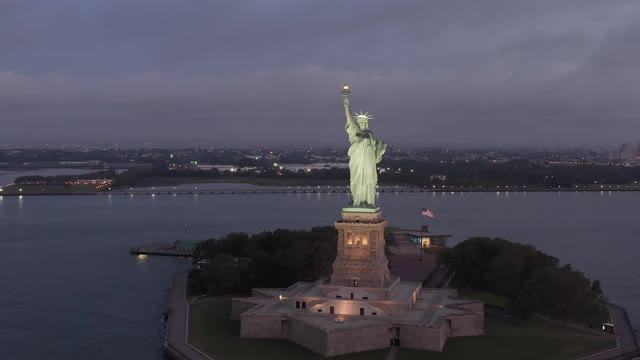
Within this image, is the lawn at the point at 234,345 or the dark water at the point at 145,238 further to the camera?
the dark water at the point at 145,238

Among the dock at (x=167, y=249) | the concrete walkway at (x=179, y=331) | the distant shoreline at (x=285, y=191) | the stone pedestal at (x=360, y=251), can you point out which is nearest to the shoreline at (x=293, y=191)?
the distant shoreline at (x=285, y=191)

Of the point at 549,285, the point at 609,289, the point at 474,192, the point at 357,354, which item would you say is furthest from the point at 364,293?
the point at 474,192

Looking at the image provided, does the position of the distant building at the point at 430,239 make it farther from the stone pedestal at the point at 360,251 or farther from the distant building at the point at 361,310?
the stone pedestal at the point at 360,251

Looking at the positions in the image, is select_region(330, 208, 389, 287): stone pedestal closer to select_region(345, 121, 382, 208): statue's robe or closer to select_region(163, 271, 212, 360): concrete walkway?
select_region(345, 121, 382, 208): statue's robe

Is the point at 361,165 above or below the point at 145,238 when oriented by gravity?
above

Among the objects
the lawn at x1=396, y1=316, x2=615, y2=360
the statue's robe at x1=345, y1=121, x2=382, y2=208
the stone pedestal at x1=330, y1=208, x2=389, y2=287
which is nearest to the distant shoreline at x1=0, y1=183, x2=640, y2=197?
the statue's robe at x1=345, y1=121, x2=382, y2=208

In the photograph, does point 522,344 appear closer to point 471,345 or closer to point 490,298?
point 471,345

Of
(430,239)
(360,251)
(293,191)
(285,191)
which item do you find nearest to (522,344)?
(360,251)
